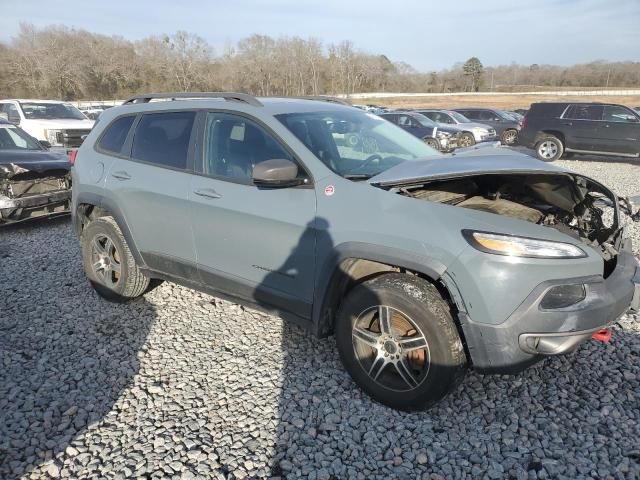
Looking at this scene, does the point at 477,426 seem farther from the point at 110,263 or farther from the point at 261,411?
the point at 110,263

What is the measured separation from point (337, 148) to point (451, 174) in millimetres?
942

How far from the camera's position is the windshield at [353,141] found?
3018 mm

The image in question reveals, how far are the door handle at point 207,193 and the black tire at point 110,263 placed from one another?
3.75ft

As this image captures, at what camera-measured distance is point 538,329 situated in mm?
2305

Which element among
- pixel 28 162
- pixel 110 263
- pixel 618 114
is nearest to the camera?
pixel 110 263

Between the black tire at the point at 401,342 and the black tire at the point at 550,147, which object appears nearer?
the black tire at the point at 401,342

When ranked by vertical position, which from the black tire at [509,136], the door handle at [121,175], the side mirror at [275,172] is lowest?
the black tire at [509,136]

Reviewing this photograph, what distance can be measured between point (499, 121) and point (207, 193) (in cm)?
1871

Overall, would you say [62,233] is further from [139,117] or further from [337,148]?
[337,148]

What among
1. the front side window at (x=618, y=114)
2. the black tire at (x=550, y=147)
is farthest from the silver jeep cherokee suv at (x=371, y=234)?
the front side window at (x=618, y=114)

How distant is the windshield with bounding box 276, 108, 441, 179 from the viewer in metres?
3.02

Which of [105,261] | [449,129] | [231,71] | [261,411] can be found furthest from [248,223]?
[231,71]

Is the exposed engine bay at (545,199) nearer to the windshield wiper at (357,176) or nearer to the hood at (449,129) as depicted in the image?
the windshield wiper at (357,176)

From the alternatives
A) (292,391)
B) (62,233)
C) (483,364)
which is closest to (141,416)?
(292,391)
